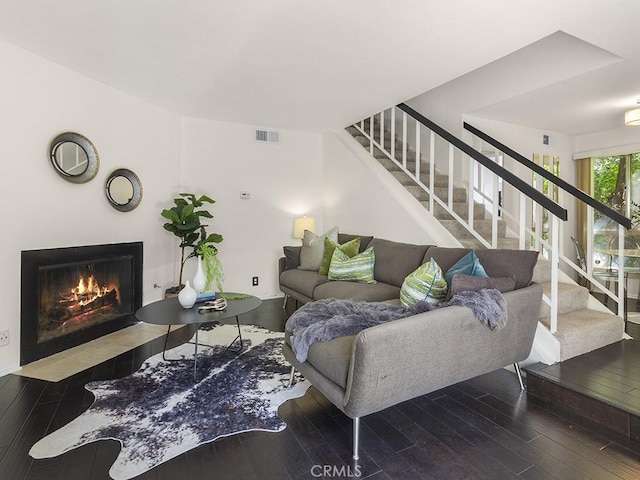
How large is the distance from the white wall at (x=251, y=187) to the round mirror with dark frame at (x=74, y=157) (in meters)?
1.30

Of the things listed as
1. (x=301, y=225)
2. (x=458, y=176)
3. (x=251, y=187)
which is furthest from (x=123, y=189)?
(x=458, y=176)

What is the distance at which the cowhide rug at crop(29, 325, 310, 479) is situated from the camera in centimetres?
176

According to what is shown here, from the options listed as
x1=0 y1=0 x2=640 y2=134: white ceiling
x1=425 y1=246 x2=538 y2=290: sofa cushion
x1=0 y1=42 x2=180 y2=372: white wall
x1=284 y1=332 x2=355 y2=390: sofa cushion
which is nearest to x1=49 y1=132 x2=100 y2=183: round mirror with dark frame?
x1=0 y1=42 x2=180 y2=372: white wall

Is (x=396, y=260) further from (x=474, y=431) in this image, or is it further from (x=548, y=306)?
(x=474, y=431)

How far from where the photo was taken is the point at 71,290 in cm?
317

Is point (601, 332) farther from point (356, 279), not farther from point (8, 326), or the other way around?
point (8, 326)

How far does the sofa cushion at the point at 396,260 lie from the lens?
10.9ft

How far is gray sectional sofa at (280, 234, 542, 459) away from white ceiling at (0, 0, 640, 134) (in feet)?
4.96

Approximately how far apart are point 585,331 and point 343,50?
2.70m

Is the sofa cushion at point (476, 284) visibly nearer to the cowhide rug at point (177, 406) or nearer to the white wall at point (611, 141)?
the cowhide rug at point (177, 406)

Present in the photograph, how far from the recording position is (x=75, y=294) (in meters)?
3.21

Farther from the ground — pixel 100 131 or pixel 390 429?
pixel 100 131

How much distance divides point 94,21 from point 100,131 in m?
1.33

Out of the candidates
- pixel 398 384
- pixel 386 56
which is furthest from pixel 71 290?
pixel 386 56
